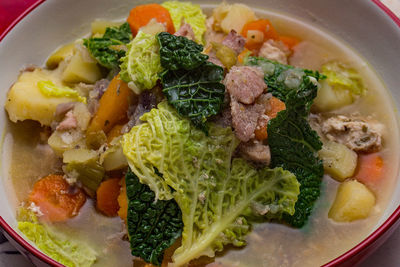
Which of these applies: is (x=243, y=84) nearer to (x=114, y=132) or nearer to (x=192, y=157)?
(x=192, y=157)

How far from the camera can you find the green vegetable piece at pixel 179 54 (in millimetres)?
3270

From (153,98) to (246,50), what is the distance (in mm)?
977

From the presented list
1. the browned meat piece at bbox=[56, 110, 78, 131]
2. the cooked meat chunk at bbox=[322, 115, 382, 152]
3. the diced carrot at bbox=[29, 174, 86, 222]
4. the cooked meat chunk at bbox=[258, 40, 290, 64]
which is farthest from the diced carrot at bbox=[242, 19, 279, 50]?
the diced carrot at bbox=[29, 174, 86, 222]

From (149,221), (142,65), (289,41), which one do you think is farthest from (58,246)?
(289,41)

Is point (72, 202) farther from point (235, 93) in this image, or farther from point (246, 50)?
point (246, 50)

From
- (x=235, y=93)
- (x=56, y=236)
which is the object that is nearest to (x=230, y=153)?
(x=235, y=93)

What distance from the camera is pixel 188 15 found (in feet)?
14.6

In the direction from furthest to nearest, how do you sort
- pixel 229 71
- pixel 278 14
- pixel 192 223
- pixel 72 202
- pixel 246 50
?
pixel 278 14 < pixel 246 50 < pixel 72 202 < pixel 229 71 < pixel 192 223

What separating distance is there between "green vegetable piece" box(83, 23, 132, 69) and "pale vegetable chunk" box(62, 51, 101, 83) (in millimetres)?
90

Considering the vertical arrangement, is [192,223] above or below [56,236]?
above

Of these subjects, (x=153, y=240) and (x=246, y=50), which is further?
(x=246, y=50)

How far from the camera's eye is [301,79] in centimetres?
369

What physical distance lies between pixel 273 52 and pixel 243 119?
1.05m

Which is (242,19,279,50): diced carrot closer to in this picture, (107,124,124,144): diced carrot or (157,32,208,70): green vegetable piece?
(157,32,208,70): green vegetable piece
